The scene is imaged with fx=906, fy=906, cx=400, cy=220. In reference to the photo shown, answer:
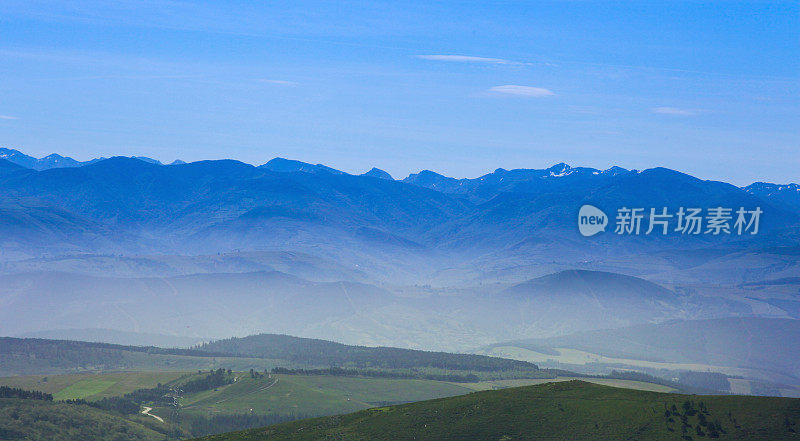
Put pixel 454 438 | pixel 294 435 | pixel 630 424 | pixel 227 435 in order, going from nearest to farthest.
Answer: pixel 630 424, pixel 454 438, pixel 294 435, pixel 227 435

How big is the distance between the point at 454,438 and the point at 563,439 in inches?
710

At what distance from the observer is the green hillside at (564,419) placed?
122000 mm

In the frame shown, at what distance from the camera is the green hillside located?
4803 inches

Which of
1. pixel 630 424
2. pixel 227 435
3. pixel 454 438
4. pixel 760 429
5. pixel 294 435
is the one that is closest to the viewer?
pixel 760 429

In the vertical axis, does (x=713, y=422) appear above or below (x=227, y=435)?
above

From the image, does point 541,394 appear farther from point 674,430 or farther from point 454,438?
point 674,430

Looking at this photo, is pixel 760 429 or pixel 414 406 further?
pixel 414 406

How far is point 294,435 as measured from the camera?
15575 cm

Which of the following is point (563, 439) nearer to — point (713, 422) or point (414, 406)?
point (713, 422)

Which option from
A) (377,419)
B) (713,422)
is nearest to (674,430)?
(713,422)

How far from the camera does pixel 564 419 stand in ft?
459

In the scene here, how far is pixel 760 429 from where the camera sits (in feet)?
388

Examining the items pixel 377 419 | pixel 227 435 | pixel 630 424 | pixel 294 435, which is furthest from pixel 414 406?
pixel 630 424

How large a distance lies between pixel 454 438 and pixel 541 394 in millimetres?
23816
